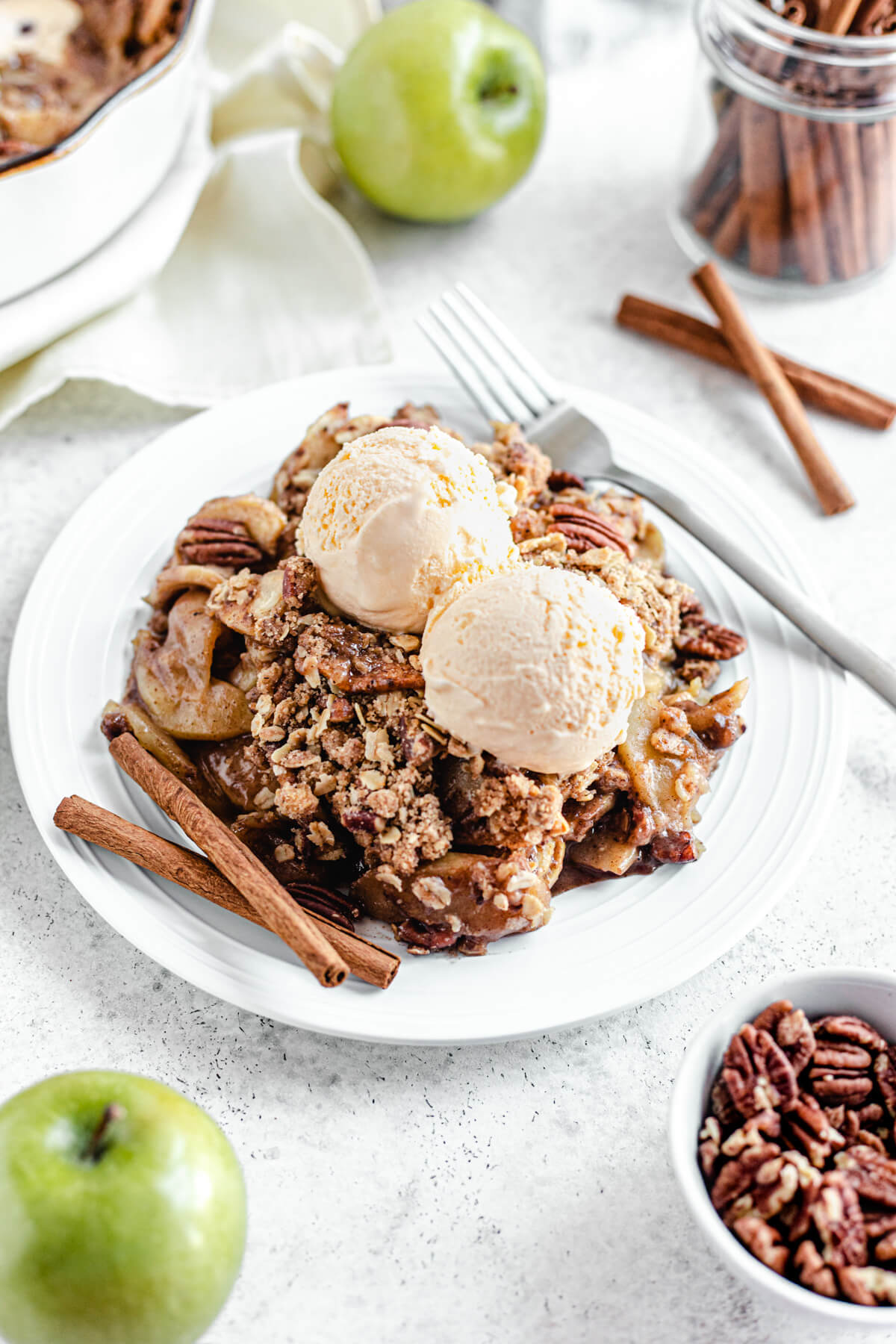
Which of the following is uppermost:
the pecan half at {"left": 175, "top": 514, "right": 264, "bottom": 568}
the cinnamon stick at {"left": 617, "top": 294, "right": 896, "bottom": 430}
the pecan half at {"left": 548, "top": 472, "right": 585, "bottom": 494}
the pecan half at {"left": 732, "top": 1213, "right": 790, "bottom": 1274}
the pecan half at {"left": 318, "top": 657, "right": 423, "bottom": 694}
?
the pecan half at {"left": 175, "top": 514, "right": 264, "bottom": 568}

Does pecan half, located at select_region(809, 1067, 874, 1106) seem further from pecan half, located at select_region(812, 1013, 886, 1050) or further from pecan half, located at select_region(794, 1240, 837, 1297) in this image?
pecan half, located at select_region(794, 1240, 837, 1297)

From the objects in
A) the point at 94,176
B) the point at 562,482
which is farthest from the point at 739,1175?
the point at 94,176

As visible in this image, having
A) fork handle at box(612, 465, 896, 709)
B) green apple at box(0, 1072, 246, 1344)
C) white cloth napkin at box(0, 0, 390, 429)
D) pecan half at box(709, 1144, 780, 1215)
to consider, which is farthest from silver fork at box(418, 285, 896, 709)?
green apple at box(0, 1072, 246, 1344)

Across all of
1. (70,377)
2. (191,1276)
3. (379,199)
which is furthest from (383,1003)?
(379,199)

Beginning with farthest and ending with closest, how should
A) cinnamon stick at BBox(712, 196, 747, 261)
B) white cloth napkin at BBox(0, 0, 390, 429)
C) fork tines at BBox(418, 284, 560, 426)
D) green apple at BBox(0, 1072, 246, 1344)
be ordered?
cinnamon stick at BBox(712, 196, 747, 261) → white cloth napkin at BBox(0, 0, 390, 429) → fork tines at BBox(418, 284, 560, 426) → green apple at BBox(0, 1072, 246, 1344)

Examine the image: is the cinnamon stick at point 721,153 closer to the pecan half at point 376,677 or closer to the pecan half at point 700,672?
the pecan half at point 700,672

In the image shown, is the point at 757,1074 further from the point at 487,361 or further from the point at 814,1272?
the point at 487,361

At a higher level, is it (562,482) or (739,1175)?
(562,482)
